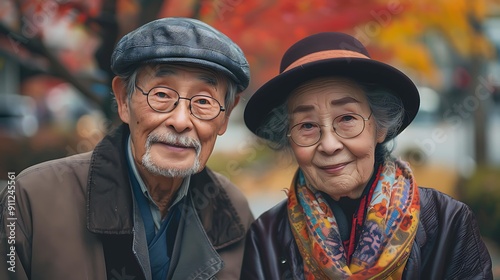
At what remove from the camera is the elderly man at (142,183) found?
8.55 feet

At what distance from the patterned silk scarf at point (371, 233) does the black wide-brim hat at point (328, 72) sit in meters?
0.36

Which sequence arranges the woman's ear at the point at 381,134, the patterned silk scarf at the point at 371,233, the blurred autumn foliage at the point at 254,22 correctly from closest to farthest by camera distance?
1. the patterned silk scarf at the point at 371,233
2. the woman's ear at the point at 381,134
3. the blurred autumn foliage at the point at 254,22

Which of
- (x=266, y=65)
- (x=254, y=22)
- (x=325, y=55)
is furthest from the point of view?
(x=266, y=65)

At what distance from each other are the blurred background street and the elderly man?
57 cm

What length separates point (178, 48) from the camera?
2.60 metres

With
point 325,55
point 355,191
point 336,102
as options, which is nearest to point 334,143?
point 336,102

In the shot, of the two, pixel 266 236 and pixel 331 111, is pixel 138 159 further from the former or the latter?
pixel 331 111

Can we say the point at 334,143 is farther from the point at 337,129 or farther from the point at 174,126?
the point at 174,126

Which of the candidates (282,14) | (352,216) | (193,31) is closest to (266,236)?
(352,216)

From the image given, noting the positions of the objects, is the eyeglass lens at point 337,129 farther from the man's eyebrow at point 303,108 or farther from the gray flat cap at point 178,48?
the gray flat cap at point 178,48

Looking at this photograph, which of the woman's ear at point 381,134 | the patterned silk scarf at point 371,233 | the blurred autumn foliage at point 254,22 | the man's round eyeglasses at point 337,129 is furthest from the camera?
the blurred autumn foliage at point 254,22

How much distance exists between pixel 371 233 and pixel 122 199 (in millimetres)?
1135

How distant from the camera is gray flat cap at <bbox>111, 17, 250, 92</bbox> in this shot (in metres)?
2.61

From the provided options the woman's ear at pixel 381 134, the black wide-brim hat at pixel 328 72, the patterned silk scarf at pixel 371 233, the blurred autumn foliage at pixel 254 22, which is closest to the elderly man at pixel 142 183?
the black wide-brim hat at pixel 328 72
